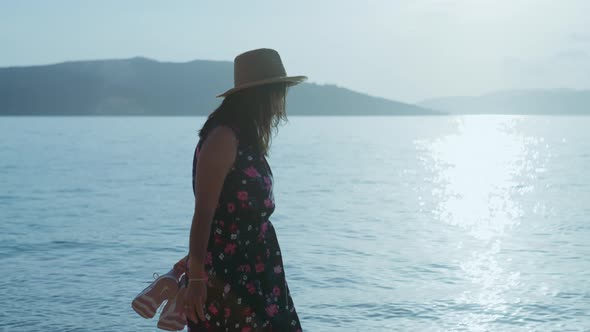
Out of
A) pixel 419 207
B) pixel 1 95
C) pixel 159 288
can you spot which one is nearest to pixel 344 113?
pixel 1 95

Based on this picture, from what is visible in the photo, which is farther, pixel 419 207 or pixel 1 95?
pixel 1 95

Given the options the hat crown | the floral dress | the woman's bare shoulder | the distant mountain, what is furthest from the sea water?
the distant mountain

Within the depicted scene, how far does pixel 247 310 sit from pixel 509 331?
4708 mm

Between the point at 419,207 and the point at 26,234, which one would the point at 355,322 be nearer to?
the point at 26,234

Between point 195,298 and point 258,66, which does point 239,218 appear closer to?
point 195,298

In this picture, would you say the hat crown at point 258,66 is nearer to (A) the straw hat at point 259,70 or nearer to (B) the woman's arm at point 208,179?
(A) the straw hat at point 259,70

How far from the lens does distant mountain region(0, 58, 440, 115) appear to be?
169125 millimetres

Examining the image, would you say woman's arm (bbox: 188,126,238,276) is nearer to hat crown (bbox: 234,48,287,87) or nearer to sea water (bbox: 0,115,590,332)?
hat crown (bbox: 234,48,287,87)

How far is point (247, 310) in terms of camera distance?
310cm

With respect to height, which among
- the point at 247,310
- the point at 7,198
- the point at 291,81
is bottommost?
the point at 7,198

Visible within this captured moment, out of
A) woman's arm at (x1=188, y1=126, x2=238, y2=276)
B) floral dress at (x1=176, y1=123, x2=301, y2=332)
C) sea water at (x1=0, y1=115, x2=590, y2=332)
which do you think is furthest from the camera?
sea water at (x1=0, y1=115, x2=590, y2=332)

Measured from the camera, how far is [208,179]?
9.43ft

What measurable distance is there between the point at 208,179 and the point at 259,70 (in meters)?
0.51

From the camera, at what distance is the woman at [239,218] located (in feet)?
9.53
